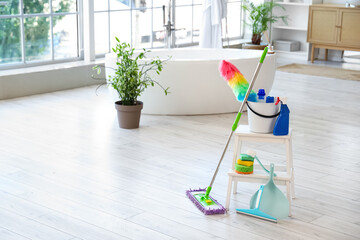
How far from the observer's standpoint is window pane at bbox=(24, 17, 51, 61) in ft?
21.0

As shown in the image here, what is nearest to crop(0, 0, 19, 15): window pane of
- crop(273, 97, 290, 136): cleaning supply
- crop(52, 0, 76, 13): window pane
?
crop(52, 0, 76, 13): window pane

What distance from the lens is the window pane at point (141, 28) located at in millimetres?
7527

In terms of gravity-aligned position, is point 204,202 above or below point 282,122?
below

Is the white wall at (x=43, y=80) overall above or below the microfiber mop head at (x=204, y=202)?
above

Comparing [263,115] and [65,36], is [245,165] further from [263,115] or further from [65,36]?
[65,36]

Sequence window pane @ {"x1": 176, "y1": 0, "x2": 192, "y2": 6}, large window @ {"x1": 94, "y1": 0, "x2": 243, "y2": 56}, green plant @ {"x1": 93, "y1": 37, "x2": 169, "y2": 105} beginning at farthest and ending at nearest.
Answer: window pane @ {"x1": 176, "y1": 0, "x2": 192, "y2": 6}
large window @ {"x1": 94, "y1": 0, "x2": 243, "y2": 56}
green plant @ {"x1": 93, "y1": 37, "x2": 169, "y2": 105}

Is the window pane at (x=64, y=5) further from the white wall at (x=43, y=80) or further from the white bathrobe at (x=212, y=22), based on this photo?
the white bathrobe at (x=212, y=22)

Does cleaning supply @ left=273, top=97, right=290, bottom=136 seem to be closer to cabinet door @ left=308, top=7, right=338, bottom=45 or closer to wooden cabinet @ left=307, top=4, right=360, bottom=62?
wooden cabinet @ left=307, top=4, right=360, bottom=62

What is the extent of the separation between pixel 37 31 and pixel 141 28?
159 cm

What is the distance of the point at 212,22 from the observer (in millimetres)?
7223

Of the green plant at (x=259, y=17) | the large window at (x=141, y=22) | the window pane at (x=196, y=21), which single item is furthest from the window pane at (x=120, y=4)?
the green plant at (x=259, y=17)

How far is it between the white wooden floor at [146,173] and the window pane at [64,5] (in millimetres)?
1358

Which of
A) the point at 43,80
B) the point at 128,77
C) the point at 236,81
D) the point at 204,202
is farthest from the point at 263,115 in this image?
the point at 43,80

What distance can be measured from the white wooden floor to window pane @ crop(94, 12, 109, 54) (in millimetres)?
1571
